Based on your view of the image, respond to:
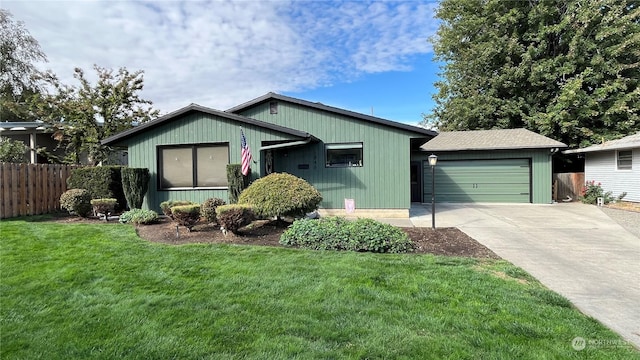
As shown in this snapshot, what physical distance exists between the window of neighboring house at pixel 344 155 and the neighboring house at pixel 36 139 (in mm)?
10609

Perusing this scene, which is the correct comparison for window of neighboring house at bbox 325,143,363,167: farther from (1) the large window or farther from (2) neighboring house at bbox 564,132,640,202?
(2) neighboring house at bbox 564,132,640,202

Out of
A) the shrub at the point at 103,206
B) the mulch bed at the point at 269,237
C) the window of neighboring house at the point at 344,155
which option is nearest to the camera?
the mulch bed at the point at 269,237

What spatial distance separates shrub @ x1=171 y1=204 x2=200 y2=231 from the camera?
6.60 meters

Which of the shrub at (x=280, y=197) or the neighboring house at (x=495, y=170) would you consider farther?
the neighboring house at (x=495, y=170)

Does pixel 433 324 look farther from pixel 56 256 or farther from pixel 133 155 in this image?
pixel 133 155

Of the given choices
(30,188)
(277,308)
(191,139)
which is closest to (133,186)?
(191,139)

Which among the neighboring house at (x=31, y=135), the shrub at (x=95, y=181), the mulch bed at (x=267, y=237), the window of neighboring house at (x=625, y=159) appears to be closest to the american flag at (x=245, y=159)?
the mulch bed at (x=267, y=237)

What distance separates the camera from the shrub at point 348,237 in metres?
5.53

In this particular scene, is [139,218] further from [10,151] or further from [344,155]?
[10,151]

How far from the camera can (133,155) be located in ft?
33.2

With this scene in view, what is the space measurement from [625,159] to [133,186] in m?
18.4

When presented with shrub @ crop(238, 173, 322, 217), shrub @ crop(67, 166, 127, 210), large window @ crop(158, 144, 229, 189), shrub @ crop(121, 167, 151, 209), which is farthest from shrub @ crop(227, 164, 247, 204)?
shrub @ crop(67, 166, 127, 210)

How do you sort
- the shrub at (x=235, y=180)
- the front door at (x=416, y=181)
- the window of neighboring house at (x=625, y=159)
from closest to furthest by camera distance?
1. the shrub at (x=235, y=180)
2. the window of neighboring house at (x=625, y=159)
3. the front door at (x=416, y=181)

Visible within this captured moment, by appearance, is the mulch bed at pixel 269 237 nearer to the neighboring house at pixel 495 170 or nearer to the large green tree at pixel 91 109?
the neighboring house at pixel 495 170
